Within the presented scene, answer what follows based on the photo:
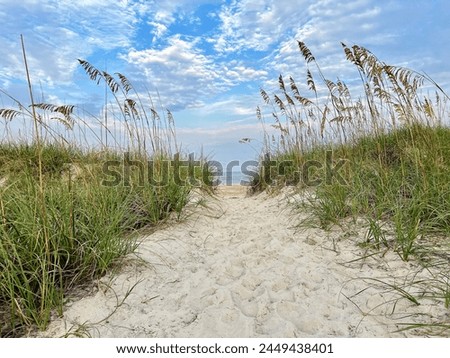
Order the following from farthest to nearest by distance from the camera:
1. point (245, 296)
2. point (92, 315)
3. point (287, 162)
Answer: point (287, 162) < point (245, 296) < point (92, 315)

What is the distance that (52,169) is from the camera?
6.54 meters

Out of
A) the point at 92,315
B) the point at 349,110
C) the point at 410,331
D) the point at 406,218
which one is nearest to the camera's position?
the point at 410,331

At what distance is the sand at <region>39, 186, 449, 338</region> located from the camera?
2188 mm

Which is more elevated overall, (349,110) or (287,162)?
Answer: (349,110)

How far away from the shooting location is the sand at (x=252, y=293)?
2.19 m

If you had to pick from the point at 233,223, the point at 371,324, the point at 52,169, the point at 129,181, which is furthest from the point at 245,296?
the point at 52,169

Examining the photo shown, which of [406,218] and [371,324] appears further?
[406,218]

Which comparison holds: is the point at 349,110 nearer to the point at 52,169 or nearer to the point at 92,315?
the point at 92,315

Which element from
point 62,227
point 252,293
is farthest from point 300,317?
point 62,227

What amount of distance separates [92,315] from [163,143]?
10.9 ft

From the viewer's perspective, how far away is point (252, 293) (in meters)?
2.60

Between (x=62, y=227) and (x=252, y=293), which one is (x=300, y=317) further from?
(x=62, y=227)

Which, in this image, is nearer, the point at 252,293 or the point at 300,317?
the point at 300,317

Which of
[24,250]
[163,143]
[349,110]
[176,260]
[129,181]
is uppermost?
[349,110]
